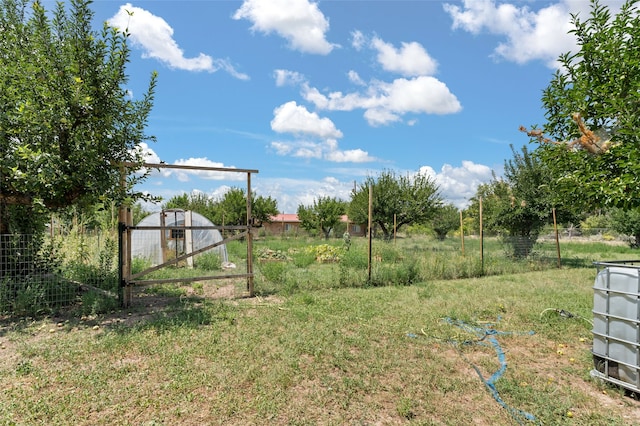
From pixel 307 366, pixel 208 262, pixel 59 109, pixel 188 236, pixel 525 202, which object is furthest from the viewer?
pixel 525 202

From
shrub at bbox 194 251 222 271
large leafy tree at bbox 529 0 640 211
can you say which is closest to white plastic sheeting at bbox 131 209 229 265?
shrub at bbox 194 251 222 271

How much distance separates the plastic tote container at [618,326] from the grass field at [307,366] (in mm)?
193

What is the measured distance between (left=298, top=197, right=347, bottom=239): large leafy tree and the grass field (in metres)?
29.8

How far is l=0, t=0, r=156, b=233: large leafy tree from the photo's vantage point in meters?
5.06

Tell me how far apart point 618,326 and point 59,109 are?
23.3ft

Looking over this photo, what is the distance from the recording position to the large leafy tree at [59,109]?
16.6 feet

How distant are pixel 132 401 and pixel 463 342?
3907mm

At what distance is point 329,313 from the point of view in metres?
6.22

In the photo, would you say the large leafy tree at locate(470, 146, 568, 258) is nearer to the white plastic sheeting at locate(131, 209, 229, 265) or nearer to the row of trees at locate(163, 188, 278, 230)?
the white plastic sheeting at locate(131, 209, 229, 265)

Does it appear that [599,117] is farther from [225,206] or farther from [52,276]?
[225,206]

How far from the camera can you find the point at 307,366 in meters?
→ 4.04

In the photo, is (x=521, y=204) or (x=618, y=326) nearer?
(x=618, y=326)

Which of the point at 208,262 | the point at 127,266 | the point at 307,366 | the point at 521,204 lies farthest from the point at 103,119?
the point at 521,204

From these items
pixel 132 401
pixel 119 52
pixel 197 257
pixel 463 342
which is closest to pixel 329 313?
pixel 463 342
